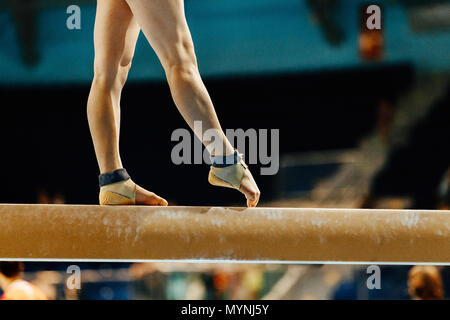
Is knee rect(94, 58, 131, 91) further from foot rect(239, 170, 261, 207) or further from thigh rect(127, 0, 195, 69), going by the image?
foot rect(239, 170, 261, 207)

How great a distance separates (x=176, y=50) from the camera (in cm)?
147

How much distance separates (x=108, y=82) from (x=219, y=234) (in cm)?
55

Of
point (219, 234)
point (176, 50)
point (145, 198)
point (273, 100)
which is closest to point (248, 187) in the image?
point (219, 234)

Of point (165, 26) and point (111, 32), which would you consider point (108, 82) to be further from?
point (165, 26)

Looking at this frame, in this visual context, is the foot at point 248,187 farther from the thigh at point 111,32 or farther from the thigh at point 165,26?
the thigh at point 111,32

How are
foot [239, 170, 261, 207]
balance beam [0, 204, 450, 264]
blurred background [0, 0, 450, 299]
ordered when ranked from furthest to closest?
blurred background [0, 0, 450, 299], foot [239, 170, 261, 207], balance beam [0, 204, 450, 264]

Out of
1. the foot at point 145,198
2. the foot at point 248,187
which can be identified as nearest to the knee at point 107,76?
the foot at point 145,198

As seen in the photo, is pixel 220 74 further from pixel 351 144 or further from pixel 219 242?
pixel 219 242

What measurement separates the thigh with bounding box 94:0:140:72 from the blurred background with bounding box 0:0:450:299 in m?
4.54

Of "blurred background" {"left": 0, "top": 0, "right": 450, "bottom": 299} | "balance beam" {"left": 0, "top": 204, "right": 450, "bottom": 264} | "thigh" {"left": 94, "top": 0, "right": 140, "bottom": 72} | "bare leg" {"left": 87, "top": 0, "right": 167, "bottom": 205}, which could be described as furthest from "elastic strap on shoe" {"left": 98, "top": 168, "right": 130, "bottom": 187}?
"blurred background" {"left": 0, "top": 0, "right": 450, "bottom": 299}

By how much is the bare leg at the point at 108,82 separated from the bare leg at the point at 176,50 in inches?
5.5

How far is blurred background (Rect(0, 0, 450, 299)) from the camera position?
623 cm
